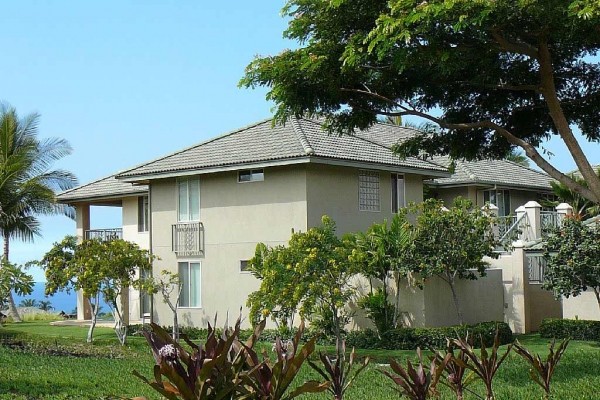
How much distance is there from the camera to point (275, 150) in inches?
1088

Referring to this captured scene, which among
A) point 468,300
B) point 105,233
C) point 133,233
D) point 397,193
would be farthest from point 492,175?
point 105,233

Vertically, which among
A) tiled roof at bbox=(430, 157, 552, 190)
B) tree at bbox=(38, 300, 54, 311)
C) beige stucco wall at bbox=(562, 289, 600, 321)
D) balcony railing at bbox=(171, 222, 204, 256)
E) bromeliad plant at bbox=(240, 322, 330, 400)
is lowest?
tree at bbox=(38, 300, 54, 311)

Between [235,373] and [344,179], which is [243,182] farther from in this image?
[235,373]

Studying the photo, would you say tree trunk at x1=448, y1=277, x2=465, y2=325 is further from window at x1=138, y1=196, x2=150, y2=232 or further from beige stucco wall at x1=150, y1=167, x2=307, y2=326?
window at x1=138, y1=196, x2=150, y2=232

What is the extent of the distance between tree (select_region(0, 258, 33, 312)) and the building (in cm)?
788

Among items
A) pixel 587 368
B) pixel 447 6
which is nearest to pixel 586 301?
pixel 587 368

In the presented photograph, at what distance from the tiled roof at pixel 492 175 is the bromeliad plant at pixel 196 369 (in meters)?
25.9

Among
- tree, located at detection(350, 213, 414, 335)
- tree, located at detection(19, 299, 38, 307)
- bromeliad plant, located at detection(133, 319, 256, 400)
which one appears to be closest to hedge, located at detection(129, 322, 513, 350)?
tree, located at detection(350, 213, 414, 335)

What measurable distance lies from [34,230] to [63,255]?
721 inches

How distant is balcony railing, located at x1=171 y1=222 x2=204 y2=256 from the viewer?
2988 centimetres

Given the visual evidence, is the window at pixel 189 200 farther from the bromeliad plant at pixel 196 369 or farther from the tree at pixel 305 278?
the bromeliad plant at pixel 196 369

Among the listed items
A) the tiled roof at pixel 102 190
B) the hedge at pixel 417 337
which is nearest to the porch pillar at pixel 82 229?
the tiled roof at pixel 102 190

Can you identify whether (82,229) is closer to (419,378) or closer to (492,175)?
(492,175)

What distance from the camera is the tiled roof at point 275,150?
27.3 metres
